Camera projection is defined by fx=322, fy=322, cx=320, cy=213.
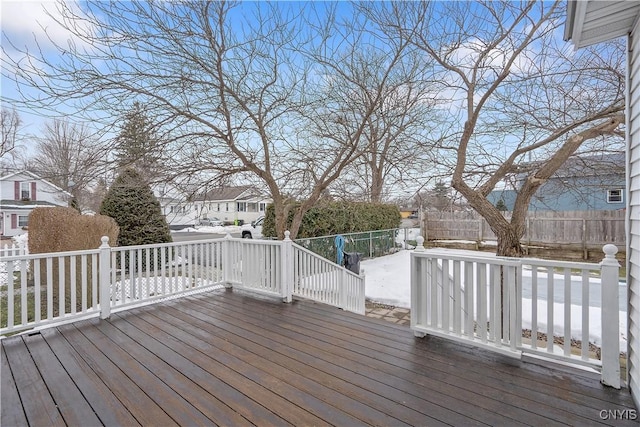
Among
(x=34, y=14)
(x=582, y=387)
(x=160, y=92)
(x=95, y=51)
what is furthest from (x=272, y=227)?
(x=582, y=387)

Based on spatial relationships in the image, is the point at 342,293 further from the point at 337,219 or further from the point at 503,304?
the point at 337,219

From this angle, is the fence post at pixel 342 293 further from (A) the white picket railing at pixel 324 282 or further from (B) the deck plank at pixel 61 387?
(B) the deck plank at pixel 61 387

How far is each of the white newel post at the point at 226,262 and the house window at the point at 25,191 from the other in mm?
22504

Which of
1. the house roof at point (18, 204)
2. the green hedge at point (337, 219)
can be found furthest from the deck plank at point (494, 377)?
the house roof at point (18, 204)

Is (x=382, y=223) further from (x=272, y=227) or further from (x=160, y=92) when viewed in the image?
(x=160, y=92)

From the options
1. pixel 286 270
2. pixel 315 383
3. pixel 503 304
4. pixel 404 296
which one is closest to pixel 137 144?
pixel 286 270

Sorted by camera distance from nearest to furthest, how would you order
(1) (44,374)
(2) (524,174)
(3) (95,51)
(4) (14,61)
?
(1) (44,374)
(4) (14,61)
(3) (95,51)
(2) (524,174)

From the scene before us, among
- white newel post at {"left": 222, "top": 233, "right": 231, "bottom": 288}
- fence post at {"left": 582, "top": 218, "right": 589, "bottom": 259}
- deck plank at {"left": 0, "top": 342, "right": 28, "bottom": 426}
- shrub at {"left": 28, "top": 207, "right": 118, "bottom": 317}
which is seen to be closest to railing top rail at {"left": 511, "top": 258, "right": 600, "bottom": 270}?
deck plank at {"left": 0, "top": 342, "right": 28, "bottom": 426}

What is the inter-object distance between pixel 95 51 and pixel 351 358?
4.71 metres

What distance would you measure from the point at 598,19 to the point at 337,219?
24.7 feet

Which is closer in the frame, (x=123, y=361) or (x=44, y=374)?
(x=44, y=374)

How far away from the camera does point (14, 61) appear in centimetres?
364

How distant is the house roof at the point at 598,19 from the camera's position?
1783 mm

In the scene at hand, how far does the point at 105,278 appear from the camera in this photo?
143 inches
